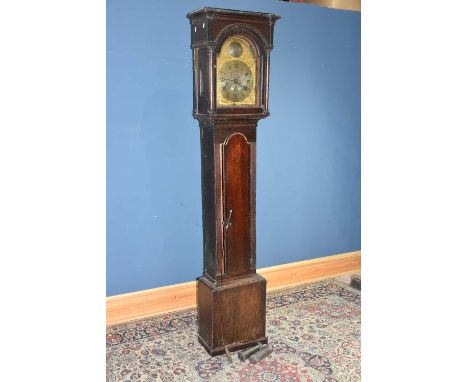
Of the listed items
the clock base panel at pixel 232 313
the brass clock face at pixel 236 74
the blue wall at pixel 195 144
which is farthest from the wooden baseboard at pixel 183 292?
the brass clock face at pixel 236 74

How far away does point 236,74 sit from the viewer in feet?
8.79

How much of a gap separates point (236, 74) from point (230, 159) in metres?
0.49

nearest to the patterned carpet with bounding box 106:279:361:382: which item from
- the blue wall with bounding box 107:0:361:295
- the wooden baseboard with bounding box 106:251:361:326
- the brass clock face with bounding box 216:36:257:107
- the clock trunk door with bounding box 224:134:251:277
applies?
the wooden baseboard with bounding box 106:251:361:326

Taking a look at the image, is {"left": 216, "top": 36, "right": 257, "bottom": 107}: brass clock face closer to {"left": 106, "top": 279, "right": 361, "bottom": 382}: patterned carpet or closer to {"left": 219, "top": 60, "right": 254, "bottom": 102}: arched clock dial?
{"left": 219, "top": 60, "right": 254, "bottom": 102}: arched clock dial

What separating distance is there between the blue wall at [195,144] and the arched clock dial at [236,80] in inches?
27.0

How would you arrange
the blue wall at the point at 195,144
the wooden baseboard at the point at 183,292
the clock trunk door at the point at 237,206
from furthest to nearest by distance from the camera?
the wooden baseboard at the point at 183,292, the blue wall at the point at 195,144, the clock trunk door at the point at 237,206

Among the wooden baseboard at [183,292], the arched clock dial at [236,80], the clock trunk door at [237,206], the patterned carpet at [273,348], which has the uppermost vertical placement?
the arched clock dial at [236,80]

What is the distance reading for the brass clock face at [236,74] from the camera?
2.62 m

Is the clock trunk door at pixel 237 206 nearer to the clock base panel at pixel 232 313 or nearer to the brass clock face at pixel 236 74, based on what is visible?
the clock base panel at pixel 232 313

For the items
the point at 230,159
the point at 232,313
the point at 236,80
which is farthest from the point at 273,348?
the point at 236,80

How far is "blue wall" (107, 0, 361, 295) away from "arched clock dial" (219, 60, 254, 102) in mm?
686
